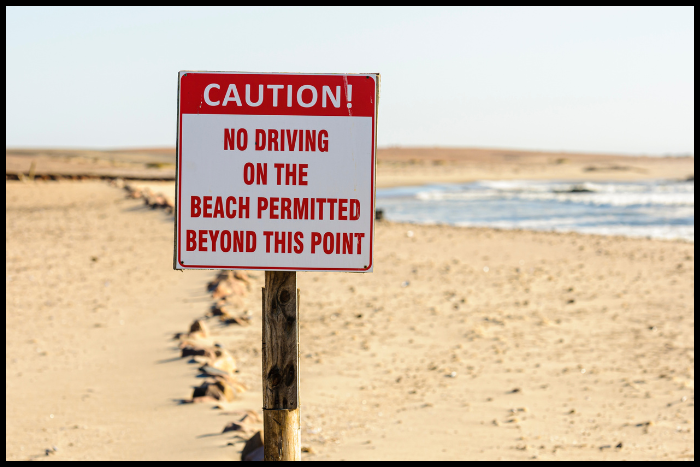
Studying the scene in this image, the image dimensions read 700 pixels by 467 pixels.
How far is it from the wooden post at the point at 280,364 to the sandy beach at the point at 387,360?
5.91 feet

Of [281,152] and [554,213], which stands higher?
[554,213]

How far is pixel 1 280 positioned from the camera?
401 inches

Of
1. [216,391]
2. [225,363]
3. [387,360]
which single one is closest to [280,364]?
[216,391]

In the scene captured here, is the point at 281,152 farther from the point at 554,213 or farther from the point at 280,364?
the point at 554,213

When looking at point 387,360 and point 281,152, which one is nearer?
point 281,152

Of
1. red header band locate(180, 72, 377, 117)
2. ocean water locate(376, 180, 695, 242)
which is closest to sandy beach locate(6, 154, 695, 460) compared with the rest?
Result: red header band locate(180, 72, 377, 117)

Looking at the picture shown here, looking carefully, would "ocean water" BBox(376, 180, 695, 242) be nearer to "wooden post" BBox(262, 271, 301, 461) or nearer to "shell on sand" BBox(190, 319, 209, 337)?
"shell on sand" BBox(190, 319, 209, 337)

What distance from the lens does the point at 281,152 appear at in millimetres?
2648

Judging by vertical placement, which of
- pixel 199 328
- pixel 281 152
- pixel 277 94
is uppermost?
pixel 277 94

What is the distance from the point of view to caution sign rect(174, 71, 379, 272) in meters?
2.65

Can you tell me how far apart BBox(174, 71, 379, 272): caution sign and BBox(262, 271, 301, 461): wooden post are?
0.82 ft

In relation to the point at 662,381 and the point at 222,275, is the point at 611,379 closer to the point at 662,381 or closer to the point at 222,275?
the point at 662,381

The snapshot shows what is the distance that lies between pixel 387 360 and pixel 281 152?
4530 mm

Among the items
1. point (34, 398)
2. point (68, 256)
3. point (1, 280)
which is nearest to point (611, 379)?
point (34, 398)
